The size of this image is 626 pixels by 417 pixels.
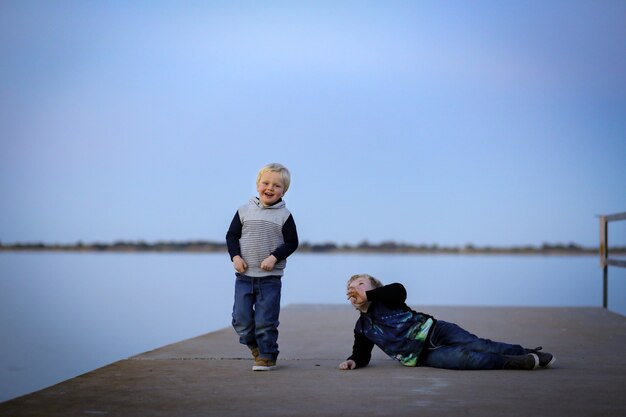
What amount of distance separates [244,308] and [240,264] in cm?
27

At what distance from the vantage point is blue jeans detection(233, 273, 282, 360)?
5.34 m

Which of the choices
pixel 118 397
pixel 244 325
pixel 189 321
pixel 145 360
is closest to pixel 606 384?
pixel 244 325

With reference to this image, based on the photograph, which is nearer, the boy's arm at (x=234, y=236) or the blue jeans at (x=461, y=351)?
the blue jeans at (x=461, y=351)

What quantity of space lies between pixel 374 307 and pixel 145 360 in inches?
60.6

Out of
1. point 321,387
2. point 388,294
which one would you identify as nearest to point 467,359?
point 388,294

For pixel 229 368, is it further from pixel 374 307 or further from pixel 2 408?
pixel 2 408

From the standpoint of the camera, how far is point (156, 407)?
4.08 m

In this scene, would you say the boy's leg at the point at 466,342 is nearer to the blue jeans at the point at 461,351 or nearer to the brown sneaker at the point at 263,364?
the blue jeans at the point at 461,351

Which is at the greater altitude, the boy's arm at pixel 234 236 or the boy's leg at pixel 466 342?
the boy's arm at pixel 234 236

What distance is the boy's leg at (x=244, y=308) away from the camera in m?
5.39

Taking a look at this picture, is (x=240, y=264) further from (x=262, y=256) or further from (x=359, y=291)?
(x=359, y=291)

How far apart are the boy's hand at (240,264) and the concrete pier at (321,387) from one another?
0.58 metres

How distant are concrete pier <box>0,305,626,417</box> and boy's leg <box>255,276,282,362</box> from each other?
15 centimetres

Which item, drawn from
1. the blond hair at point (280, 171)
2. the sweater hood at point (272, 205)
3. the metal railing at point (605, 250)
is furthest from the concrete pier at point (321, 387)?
the metal railing at point (605, 250)
